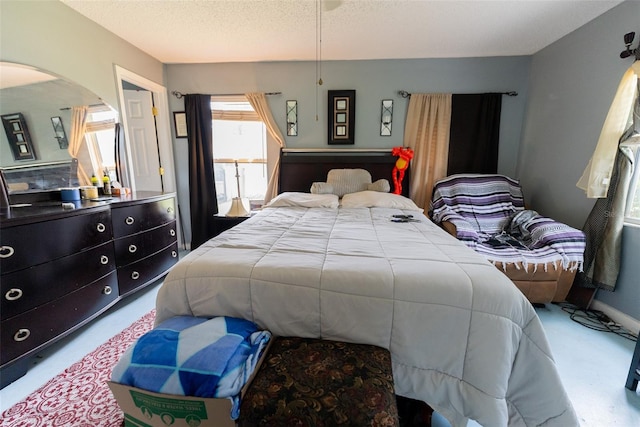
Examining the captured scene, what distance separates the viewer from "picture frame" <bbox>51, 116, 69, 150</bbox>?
6.64 ft

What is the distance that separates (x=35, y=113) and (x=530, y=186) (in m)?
4.81

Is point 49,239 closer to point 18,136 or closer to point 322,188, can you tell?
point 18,136

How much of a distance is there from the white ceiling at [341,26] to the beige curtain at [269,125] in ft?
1.56

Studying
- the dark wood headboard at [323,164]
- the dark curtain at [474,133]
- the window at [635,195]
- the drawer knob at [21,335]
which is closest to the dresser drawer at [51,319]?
the drawer knob at [21,335]

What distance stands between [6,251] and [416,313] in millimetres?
2123

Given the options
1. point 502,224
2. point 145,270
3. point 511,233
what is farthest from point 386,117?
point 145,270

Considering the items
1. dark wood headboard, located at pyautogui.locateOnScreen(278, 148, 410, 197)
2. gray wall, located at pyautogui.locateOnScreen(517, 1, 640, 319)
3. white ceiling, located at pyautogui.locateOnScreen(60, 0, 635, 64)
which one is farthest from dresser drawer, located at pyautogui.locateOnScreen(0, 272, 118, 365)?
gray wall, located at pyautogui.locateOnScreen(517, 1, 640, 319)

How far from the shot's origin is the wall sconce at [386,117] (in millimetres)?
3219

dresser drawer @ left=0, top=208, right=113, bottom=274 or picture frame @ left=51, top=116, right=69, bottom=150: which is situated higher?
picture frame @ left=51, top=116, right=69, bottom=150

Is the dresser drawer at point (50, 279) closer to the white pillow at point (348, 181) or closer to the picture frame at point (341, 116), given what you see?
the white pillow at point (348, 181)

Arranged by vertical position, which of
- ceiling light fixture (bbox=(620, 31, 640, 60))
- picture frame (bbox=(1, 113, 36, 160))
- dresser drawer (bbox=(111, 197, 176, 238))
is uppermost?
ceiling light fixture (bbox=(620, 31, 640, 60))

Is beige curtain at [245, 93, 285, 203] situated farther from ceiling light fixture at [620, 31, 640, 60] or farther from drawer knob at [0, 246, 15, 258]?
ceiling light fixture at [620, 31, 640, 60]

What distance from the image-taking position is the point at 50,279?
5.19ft

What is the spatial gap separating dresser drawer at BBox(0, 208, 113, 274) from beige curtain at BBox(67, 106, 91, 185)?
0.63m
